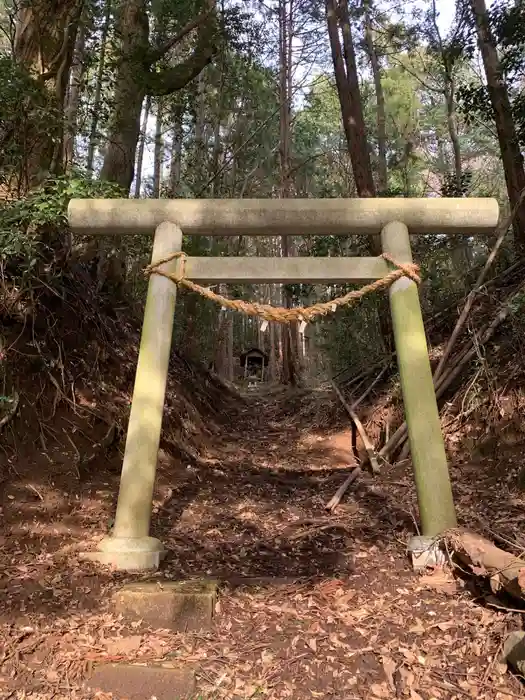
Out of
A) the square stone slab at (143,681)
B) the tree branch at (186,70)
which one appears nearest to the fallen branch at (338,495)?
the square stone slab at (143,681)

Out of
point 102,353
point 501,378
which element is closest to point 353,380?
point 501,378

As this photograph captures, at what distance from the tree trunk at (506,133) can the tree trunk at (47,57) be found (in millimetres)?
6516

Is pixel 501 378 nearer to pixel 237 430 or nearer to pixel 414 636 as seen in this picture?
pixel 414 636

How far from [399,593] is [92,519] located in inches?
105

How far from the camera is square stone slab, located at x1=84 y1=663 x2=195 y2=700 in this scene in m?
2.59

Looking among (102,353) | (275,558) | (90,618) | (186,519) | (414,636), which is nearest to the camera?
(414,636)

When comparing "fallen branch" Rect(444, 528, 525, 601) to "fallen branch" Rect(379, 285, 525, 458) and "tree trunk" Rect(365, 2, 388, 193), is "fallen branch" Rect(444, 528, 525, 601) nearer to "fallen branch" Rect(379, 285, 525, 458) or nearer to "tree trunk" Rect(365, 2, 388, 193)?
"fallen branch" Rect(379, 285, 525, 458)

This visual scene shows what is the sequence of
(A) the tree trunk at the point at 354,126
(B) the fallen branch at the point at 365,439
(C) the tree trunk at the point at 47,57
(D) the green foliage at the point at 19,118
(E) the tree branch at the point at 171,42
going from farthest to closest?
(A) the tree trunk at the point at 354,126 → (E) the tree branch at the point at 171,42 → (B) the fallen branch at the point at 365,439 → (C) the tree trunk at the point at 47,57 → (D) the green foliage at the point at 19,118

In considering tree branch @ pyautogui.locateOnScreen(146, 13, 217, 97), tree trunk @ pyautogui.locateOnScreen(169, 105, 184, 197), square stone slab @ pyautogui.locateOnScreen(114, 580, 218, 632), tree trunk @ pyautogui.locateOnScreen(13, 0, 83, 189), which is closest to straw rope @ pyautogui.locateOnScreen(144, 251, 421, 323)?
square stone slab @ pyautogui.locateOnScreen(114, 580, 218, 632)

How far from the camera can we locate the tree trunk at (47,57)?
569 centimetres

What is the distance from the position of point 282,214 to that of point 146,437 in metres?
2.15

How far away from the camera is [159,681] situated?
2.63 meters

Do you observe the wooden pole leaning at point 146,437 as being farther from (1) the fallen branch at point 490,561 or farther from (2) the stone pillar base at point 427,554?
(1) the fallen branch at point 490,561

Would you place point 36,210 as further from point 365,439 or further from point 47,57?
point 365,439
